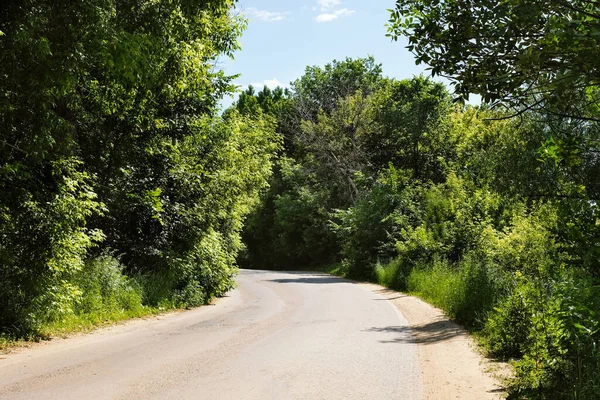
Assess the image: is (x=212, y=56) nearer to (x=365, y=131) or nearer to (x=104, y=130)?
(x=104, y=130)

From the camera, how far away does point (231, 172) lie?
1936cm

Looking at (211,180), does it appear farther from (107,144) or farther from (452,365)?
(452,365)

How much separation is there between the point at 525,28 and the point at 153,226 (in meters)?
14.0

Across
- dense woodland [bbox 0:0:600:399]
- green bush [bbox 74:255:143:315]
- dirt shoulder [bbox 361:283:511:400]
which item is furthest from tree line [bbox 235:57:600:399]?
green bush [bbox 74:255:143:315]

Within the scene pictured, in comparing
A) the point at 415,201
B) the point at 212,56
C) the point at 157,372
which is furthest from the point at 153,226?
Answer: the point at 415,201

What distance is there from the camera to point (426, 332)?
511 inches

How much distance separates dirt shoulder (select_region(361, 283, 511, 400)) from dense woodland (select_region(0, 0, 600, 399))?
1.27 feet

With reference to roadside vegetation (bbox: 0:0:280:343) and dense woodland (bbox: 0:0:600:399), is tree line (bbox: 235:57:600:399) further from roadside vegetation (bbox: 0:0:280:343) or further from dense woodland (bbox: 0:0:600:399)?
roadside vegetation (bbox: 0:0:280:343)

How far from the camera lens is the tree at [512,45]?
4.33 metres

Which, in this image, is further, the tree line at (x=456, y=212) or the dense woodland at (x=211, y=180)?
the tree line at (x=456, y=212)

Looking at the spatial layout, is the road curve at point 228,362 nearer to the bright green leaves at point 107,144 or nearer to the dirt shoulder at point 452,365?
the dirt shoulder at point 452,365

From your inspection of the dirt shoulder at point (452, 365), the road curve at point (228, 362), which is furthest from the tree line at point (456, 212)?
the road curve at point (228, 362)

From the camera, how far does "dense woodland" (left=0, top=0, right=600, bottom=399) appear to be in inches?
229

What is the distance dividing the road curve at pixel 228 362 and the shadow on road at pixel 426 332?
8 centimetres
